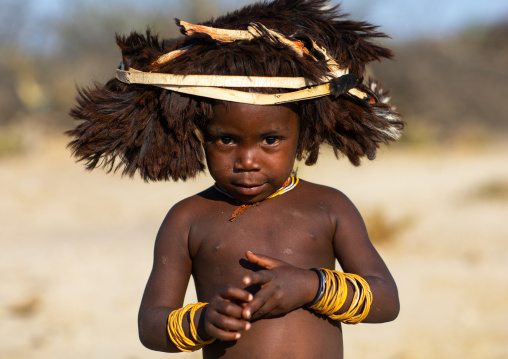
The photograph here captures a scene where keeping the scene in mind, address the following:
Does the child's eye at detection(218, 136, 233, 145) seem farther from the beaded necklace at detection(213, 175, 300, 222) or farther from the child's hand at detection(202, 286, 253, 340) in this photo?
the child's hand at detection(202, 286, 253, 340)

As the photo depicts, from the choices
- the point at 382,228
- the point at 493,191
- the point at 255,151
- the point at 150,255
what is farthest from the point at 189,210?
the point at 493,191

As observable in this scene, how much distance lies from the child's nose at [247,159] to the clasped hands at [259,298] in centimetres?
30

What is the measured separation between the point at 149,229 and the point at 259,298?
6.96 meters

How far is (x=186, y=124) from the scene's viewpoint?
2457 millimetres

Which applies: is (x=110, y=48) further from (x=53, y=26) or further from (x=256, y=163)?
(x=256, y=163)

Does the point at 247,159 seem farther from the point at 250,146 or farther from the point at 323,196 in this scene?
the point at 323,196

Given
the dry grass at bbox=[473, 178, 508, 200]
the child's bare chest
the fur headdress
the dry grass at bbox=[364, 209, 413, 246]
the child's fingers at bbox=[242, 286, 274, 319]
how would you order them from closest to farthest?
the child's fingers at bbox=[242, 286, 274, 319] → the fur headdress → the child's bare chest → the dry grass at bbox=[364, 209, 413, 246] → the dry grass at bbox=[473, 178, 508, 200]

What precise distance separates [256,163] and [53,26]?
22.8 m

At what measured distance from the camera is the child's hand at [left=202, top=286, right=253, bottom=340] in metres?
2.11

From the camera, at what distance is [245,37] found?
2.42 meters

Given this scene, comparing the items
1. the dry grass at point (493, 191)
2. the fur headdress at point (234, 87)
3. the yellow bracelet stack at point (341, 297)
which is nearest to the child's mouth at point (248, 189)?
the fur headdress at point (234, 87)

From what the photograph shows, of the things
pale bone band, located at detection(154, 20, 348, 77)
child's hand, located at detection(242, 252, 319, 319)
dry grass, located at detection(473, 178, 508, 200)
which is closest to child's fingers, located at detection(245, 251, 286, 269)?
child's hand, located at detection(242, 252, 319, 319)

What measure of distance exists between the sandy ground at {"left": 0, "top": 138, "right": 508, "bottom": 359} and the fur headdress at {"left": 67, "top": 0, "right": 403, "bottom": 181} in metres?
2.64

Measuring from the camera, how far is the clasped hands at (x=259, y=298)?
6.94ft
